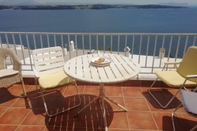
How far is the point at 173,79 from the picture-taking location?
2486 mm

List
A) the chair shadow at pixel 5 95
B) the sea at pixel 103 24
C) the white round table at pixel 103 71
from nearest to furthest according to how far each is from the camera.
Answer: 1. the white round table at pixel 103 71
2. the chair shadow at pixel 5 95
3. the sea at pixel 103 24

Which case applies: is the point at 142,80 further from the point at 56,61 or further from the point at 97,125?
the point at 56,61

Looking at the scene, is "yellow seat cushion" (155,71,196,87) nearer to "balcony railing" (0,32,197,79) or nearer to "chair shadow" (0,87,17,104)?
"balcony railing" (0,32,197,79)

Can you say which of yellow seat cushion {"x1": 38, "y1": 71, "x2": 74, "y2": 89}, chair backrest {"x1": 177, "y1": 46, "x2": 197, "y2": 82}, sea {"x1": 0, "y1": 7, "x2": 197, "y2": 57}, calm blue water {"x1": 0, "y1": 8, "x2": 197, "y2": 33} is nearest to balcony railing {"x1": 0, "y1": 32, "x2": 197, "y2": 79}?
chair backrest {"x1": 177, "y1": 46, "x2": 197, "y2": 82}

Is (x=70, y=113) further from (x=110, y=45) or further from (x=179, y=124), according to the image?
(x=110, y=45)

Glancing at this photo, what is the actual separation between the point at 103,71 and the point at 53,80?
0.90 metres

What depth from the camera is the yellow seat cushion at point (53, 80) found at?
87.8 inches

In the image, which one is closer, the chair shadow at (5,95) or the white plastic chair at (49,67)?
the white plastic chair at (49,67)

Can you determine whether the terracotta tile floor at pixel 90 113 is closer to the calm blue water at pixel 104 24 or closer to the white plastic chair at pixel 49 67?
the white plastic chair at pixel 49 67

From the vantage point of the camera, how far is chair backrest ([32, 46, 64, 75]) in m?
2.64

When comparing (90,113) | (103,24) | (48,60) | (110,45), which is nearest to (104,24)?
(103,24)

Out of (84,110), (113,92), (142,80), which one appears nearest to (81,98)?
(84,110)

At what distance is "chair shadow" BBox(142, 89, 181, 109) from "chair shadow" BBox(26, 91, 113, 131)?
787 mm

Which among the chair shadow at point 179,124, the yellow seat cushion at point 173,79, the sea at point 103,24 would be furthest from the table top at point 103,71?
the sea at point 103,24
